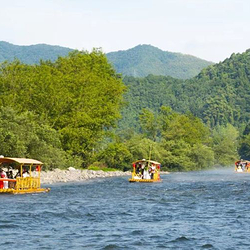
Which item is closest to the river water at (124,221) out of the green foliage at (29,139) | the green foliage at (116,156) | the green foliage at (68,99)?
the green foliage at (29,139)

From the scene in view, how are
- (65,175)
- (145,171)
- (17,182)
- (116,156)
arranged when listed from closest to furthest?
1. (17,182)
2. (145,171)
3. (65,175)
4. (116,156)

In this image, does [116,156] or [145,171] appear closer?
[145,171]

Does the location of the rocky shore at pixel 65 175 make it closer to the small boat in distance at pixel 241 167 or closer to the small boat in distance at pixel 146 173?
the small boat in distance at pixel 146 173

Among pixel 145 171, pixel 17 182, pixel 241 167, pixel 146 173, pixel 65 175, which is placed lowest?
pixel 17 182

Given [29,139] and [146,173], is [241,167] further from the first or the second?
[29,139]

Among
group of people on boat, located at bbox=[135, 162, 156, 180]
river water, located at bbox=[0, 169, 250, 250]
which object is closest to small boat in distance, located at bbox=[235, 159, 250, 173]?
group of people on boat, located at bbox=[135, 162, 156, 180]

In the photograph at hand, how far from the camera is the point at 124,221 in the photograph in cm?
3053

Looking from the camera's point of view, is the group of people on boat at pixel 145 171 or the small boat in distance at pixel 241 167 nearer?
the group of people on boat at pixel 145 171

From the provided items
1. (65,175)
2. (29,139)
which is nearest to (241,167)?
(65,175)

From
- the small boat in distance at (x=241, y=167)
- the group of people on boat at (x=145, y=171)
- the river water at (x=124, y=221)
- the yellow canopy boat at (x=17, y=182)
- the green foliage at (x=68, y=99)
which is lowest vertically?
the river water at (x=124, y=221)

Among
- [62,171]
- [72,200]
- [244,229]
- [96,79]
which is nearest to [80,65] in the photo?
[96,79]

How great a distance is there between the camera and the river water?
24797 millimetres

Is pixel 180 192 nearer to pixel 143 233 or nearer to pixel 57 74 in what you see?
pixel 143 233

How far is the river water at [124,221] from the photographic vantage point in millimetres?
24797
